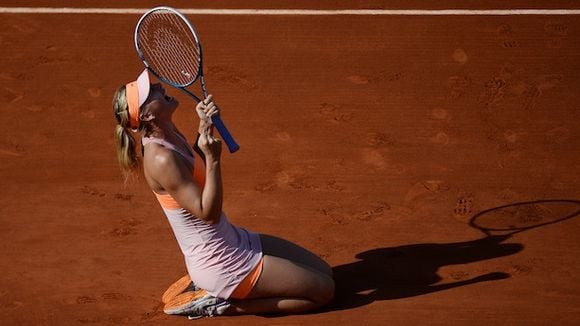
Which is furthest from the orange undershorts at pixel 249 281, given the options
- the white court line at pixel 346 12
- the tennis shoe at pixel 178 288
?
the white court line at pixel 346 12

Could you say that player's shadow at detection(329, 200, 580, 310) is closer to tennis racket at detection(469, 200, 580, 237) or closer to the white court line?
tennis racket at detection(469, 200, 580, 237)

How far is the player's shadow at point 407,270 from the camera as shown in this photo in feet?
24.0

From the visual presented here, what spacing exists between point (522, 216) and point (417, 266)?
3.79 ft

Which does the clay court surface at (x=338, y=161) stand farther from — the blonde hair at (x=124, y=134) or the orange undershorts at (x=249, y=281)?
the blonde hair at (x=124, y=134)

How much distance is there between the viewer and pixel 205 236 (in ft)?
22.1

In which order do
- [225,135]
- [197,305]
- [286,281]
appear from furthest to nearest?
[197,305] → [286,281] → [225,135]

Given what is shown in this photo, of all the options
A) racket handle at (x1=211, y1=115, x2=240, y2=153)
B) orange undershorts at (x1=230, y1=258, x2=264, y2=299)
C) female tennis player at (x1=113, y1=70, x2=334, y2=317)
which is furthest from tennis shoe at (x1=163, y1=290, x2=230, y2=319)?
racket handle at (x1=211, y1=115, x2=240, y2=153)

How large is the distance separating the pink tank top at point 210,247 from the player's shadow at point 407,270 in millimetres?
809

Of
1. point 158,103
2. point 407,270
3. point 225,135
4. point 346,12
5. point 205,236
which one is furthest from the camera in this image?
point 346,12

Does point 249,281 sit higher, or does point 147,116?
point 147,116

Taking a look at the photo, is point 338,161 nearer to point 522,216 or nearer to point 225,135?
point 522,216

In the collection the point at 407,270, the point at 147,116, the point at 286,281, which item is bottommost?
the point at 407,270

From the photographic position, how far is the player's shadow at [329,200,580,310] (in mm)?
7328

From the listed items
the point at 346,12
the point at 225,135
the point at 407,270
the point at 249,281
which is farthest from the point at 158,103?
the point at 346,12
